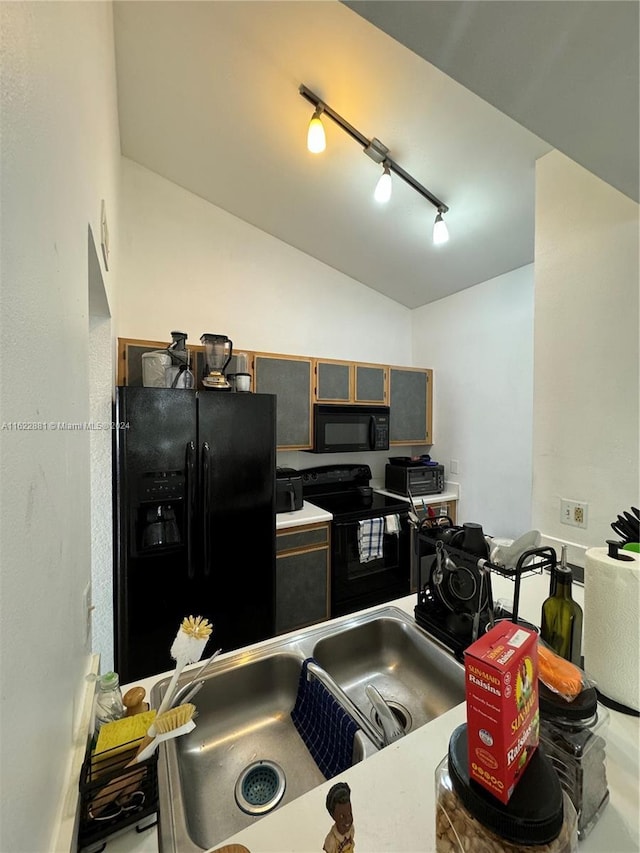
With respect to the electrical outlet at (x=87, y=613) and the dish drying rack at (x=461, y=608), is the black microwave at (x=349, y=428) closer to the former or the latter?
the dish drying rack at (x=461, y=608)

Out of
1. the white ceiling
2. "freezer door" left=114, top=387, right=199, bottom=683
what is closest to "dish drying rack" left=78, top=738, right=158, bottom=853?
"freezer door" left=114, top=387, right=199, bottom=683

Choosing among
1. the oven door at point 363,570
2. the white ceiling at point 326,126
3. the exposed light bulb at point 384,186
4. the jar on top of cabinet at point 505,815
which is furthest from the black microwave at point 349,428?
the jar on top of cabinet at point 505,815

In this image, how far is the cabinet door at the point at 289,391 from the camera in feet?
8.18

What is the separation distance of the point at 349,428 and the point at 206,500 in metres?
1.37

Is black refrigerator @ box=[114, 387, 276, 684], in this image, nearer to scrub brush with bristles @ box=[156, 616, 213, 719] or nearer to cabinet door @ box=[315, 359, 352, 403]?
cabinet door @ box=[315, 359, 352, 403]

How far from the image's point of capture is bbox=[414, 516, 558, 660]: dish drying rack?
2.99 ft

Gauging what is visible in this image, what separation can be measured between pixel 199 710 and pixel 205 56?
2517 mm

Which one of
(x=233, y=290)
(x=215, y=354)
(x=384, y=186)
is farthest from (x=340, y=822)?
(x=233, y=290)

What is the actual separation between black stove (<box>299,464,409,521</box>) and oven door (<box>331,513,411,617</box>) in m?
0.10

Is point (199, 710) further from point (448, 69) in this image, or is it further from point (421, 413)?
point (421, 413)

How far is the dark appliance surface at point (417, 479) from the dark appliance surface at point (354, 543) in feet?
0.55

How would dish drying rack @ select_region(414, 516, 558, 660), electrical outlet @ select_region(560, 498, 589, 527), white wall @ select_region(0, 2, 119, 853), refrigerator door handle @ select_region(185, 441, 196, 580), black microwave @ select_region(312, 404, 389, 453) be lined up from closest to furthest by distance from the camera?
white wall @ select_region(0, 2, 119, 853) < dish drying rack @ select_region(414, 516, 558, 660) < electrical outlet @ select_region(560, 498, 589, 527) < refrigerator door handle @ select_region(185, 441, 196, 580) < black microwave @ select_region(312, 404, 389, 453)

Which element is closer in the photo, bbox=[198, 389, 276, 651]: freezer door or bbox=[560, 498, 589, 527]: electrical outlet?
bbox=[560, 498, 589, 527]: electrical outlet

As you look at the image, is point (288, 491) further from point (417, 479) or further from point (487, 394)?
point (487, 394)
